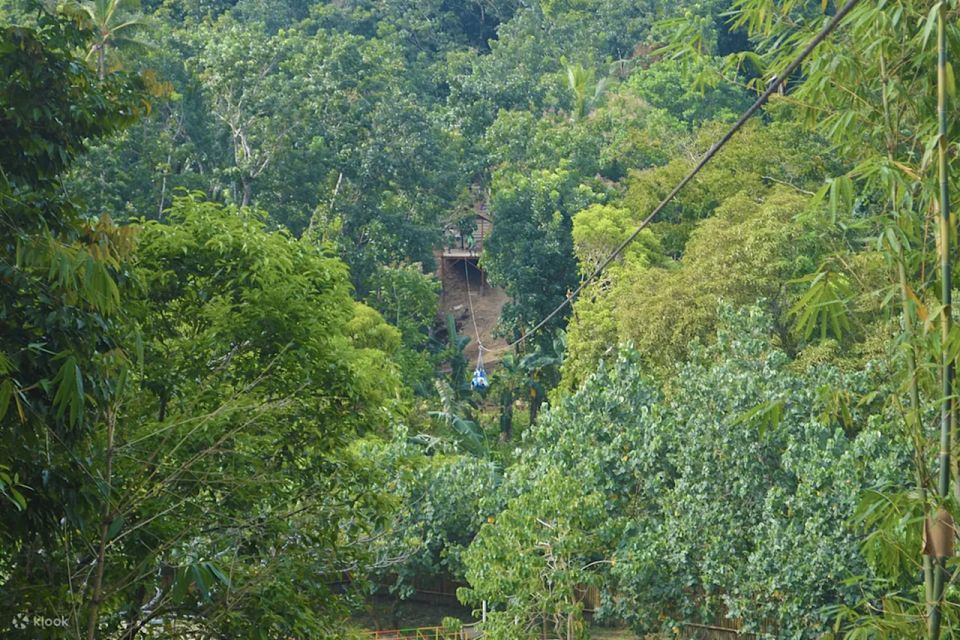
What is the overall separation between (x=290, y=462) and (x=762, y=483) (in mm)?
7798

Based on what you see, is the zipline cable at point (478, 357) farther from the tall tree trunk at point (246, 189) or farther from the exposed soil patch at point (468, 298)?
the tall tree trunk at point (246, 189)

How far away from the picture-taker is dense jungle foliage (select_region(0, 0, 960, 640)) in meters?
5.06

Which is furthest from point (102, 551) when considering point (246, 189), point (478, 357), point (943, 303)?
point (478, 357)

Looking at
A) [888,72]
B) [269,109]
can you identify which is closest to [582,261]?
[269,109]

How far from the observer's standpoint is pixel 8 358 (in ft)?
16.8

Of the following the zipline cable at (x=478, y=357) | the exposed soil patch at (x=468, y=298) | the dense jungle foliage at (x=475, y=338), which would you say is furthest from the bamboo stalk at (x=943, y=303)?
the exposed soil patch at (x=468, y=298)

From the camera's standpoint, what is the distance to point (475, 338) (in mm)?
40125

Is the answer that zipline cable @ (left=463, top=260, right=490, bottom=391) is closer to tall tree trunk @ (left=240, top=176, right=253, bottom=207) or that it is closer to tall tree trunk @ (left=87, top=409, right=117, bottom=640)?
tall tree trunk @ (left=240, top=176, right=253, bottom=207)

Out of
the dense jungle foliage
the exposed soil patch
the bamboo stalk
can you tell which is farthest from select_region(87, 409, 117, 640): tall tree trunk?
the exposed soil patch

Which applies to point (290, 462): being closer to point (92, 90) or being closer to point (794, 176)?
point (92, 90)

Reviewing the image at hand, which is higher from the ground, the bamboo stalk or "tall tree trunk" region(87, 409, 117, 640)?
the bamboo stalk

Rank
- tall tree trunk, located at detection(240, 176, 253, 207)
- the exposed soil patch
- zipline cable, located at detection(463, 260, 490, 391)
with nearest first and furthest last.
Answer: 1. tall tree trunk, located at detection(240, 176, 253, 207)
2. zipline cable, located at detection(463, 260, 490, 391)
3. the exposed soil patch

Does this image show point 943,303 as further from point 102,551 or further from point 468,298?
→ point 468,298

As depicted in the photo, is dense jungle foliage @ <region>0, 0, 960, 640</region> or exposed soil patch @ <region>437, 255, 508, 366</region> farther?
exposed soil patch @ <region>437, 255, 508, 366</region>
